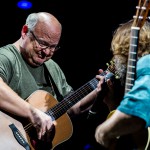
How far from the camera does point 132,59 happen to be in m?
1.72

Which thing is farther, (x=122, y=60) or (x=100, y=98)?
(x=100, y=98)

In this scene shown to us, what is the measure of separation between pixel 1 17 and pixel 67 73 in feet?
3.45

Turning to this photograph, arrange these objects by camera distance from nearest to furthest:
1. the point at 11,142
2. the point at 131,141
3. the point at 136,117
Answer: the point at 136,117
the point at 131,141
the point at 11,142

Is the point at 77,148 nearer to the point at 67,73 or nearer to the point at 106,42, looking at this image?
the point at 67,73

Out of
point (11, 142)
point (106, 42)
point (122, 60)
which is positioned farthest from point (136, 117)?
point (106, 42)

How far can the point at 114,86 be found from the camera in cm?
258

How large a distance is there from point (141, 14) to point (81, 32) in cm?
290

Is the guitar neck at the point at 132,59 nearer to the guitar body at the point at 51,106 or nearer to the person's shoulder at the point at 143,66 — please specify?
the person's shoulder at the point at 143,66

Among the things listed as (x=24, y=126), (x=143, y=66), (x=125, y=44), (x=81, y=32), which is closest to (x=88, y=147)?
(x=81, y=32)

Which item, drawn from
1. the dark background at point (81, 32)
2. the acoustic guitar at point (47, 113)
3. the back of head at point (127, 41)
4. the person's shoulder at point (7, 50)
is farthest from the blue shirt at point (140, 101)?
the dark background at point (81, 32)

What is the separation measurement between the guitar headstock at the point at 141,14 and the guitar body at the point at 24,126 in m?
1.63

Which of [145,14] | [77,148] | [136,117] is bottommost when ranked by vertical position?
[77,148]

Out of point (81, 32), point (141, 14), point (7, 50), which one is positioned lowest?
point (81, 32)

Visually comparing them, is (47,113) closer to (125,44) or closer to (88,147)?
(125,44)
